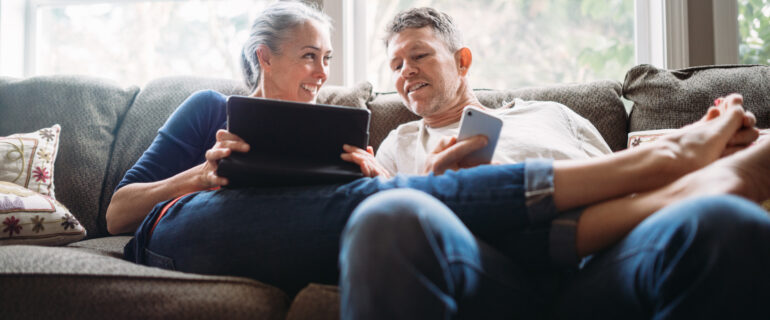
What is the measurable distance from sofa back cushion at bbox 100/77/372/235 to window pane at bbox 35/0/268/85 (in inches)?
25.5

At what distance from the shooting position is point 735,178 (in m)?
0.73

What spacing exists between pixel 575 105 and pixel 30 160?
169 centimetres

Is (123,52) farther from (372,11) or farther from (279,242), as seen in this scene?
(279,242)

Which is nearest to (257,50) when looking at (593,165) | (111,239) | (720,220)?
(111,239)

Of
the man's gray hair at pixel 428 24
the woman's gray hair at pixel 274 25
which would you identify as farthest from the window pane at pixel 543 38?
→ the woman's gray hair at pixel 274 25

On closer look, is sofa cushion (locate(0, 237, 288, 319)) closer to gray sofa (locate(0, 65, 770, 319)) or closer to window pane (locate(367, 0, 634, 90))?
gray sofa (locate(0, 65, 770, 319))

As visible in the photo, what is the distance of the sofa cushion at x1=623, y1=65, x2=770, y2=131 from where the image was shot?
137cm

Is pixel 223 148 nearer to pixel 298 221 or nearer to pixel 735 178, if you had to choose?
pixel 298 221

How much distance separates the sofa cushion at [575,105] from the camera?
1.53m

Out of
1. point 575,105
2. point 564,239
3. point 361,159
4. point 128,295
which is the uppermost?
point 575,105

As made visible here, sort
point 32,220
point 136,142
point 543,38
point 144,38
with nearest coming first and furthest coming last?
point 32,220, point 136,142, point 543,38, point 144,38

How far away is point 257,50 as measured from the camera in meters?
1.53

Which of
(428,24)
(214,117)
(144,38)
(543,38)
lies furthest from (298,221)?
(144,38)

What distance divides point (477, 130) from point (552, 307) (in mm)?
407
